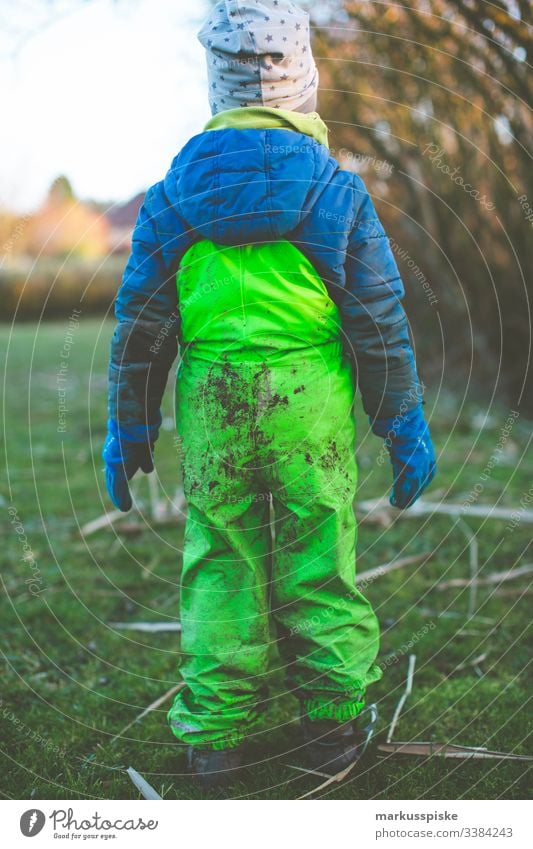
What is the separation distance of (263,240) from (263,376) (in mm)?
407

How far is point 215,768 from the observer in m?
2.58

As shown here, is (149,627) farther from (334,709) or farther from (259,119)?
(259,119)

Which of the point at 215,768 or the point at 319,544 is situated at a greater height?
the point at 319,544

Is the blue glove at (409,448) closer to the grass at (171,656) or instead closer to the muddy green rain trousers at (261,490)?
the muddy green rain trousers at (261,490)

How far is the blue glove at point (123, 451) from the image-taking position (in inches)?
103

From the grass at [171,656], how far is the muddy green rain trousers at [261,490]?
12.1 inches

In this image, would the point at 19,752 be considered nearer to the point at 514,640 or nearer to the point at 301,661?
the point at 301,661

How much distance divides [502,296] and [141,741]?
676cm

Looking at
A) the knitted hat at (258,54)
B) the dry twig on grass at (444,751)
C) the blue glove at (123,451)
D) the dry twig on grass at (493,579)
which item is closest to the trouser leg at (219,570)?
the blue glove at (123,451)

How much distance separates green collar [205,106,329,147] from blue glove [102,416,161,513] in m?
1.00

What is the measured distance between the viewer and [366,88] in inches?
352

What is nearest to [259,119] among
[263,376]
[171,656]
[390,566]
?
[263,376]

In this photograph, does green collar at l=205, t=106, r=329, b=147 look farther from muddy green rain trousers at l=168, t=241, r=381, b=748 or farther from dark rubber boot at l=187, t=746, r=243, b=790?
dark rubber boot at l=187, t=746, r=243, b=790

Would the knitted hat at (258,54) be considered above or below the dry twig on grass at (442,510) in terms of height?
above
